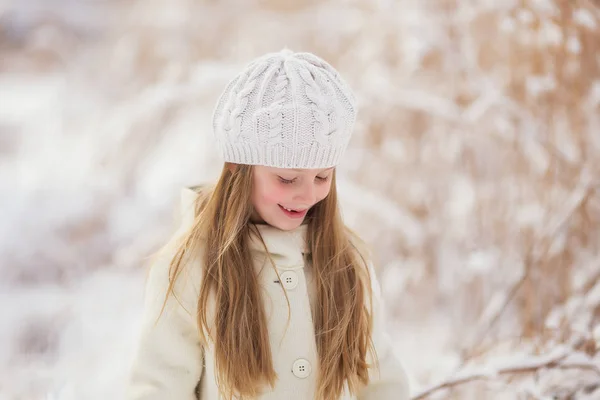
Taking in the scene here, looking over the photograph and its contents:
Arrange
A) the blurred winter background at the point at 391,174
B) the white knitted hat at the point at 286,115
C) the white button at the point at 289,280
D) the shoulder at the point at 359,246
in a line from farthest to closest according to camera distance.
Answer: the blurred winter background at the point at 391,174 < the shoulder at the point at 359,246 < the white button at the point at 289,280 < the white knitted hat at the point at 286,115

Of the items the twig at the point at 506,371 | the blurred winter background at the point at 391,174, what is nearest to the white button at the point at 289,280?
the twig at the point at 506,371

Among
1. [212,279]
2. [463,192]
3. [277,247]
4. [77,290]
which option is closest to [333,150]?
[277,247]

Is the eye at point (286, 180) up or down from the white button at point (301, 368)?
up

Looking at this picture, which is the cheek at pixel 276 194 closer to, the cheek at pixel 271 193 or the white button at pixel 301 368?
the cheek at pixel 271 193

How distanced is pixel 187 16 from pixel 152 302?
1925 mm

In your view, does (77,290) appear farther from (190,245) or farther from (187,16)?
(190,245)

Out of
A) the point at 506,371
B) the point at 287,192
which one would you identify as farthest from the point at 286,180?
the point at 506,371

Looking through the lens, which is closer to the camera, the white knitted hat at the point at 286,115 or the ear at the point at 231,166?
the white knitted hat at the point at 286,115

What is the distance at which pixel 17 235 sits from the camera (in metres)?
2.62

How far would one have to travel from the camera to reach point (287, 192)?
1121 millimetres

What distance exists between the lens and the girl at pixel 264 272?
1.08m

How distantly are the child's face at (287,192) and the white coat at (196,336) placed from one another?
4 centimetres

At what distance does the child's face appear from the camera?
1.12 metres

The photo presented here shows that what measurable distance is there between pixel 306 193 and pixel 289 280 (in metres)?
0.17
